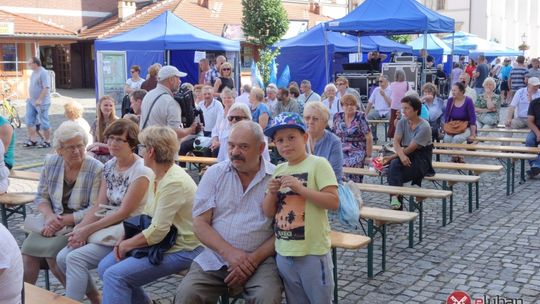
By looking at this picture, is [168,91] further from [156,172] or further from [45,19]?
[45,19]

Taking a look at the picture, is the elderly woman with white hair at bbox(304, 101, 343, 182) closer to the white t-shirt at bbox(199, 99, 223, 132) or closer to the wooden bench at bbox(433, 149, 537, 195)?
the wooden bench at bbox(433, 149, 537, 195)

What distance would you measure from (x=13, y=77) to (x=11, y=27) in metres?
2.17

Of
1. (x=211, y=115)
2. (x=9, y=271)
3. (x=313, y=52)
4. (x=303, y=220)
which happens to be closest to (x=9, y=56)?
(x=313, y=52)

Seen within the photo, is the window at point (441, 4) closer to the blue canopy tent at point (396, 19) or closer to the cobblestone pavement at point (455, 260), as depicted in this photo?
the blue canopy tent at point (396, 19)

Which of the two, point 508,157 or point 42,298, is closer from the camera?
point 42,298

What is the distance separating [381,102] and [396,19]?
1.91 meters

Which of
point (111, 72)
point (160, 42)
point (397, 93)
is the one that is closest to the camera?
point (397, 93)

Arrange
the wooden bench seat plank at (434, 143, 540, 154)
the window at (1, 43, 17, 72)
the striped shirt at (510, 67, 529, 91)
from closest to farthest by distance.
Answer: the wooden bench seat plank at (434, 143, 540, 154) < the striped shirt at (510, 67, 529, 91) < the window at (1, 43, 17, 72)

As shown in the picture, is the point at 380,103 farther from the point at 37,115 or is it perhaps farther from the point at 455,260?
the point at 455,260

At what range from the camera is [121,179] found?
13.8 feet

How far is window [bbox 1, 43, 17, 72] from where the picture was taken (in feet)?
83.1

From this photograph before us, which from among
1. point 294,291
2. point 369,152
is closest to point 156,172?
point 294,291

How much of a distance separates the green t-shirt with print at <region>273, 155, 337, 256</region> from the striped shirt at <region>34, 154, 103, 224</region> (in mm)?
1631

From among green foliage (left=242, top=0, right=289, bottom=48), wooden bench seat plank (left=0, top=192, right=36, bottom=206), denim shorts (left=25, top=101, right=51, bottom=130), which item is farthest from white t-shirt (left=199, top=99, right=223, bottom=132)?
green foliage (left=242, top=0, right=289, bottom=48)
